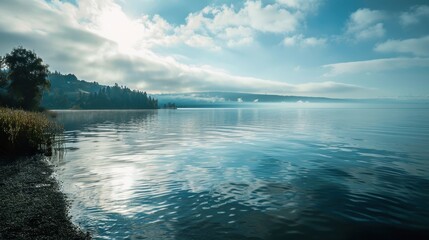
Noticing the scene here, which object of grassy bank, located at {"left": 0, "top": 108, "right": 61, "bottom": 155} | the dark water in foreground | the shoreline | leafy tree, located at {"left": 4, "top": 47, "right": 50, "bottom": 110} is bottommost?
the dark water in foreground

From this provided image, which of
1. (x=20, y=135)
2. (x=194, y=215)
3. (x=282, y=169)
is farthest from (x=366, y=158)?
(x=20, y=135)

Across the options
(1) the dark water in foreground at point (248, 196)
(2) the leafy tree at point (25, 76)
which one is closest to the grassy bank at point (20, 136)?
(1) the dark water in foreground at point (248, 196)

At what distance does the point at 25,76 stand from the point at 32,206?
3861 inches

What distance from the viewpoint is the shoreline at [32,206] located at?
10672 millimetres

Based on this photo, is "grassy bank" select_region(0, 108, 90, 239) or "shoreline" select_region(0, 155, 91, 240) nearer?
"shoreline" select_region(0, 155, 91, 240)

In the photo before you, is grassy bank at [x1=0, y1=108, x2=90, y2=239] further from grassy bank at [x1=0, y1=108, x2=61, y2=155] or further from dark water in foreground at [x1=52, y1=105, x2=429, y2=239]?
dark water in foreground at [x1=52, y1=105, x2=429, y2=239]

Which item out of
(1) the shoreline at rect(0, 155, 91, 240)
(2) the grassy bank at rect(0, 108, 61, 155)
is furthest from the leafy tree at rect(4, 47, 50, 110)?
(1) the shoreline at rect(0, 155, 91, 240)

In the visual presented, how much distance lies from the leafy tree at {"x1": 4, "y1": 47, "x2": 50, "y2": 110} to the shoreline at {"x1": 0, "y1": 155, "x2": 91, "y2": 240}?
3350 inches

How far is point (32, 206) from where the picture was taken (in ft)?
43.9

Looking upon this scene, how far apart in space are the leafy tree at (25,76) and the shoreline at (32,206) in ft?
279

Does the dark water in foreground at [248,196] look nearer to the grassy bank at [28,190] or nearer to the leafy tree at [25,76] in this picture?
the grassy bank at [28,190]

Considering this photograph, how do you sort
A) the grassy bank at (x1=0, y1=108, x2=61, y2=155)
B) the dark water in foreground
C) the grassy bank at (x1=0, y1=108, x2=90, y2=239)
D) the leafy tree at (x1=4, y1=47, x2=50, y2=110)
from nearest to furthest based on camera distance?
the grassy bank at (x1=0, y1=108, x2=90, y2=239)
the dark water in foreground
the grassy bank at (x1=0, y1=108, x2=61, y2=155)
the leafy tree at (x1=4, y1=47, x2=50, y2=110)

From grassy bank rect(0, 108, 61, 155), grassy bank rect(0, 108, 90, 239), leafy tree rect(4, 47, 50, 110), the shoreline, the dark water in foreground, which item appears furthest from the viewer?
leafy tree rect(4, 47, 50, 110)

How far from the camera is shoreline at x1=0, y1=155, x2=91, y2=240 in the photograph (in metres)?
10.7
